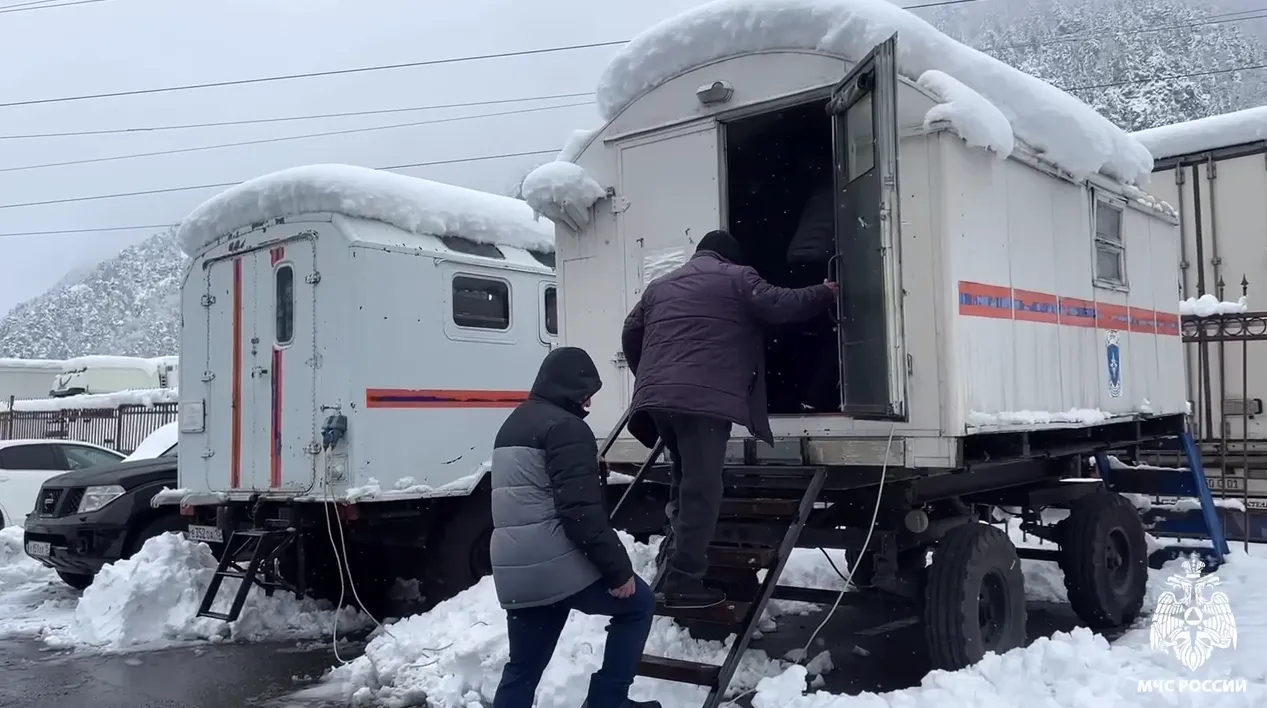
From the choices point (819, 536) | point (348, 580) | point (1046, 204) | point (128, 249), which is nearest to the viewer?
point (819, 536)

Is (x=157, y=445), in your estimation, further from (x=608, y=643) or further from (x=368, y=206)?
(x=608, y=643)

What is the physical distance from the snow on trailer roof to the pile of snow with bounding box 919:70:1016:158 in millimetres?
4360

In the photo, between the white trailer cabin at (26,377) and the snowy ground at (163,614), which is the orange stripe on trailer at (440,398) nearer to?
the snowy ground at (163,614)

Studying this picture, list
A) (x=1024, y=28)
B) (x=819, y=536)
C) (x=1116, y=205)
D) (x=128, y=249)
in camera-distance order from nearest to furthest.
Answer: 1. (x=819, y=536)
2. (x=1116, y=205)
3. (x=1024, y=28)
4. (x=128, y=249)

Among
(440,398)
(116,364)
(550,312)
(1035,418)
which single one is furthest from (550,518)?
(116,364)

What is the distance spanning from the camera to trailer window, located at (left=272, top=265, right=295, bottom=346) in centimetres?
793

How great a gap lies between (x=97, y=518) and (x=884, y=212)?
24.3ft

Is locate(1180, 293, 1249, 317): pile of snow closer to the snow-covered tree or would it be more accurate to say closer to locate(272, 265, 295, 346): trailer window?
locate(272, 265, 295, 346): trailer window

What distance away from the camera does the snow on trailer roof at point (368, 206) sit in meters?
7.88

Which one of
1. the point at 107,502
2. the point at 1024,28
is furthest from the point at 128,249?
the point at 107,502

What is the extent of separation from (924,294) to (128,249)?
448 feet

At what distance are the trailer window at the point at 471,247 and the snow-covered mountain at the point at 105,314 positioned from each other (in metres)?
84.5

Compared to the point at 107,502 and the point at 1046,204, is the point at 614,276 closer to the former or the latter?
the point at 1046,204

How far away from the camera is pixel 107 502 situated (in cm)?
910
